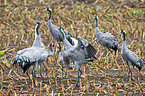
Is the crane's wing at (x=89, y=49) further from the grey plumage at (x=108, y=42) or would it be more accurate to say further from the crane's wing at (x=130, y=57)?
the grey plumage at (x=108, y=42)

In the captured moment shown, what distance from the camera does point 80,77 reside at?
7.50 meters

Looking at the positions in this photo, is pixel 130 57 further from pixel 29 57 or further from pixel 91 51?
pixel 29 57

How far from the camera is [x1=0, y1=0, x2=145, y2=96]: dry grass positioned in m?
6.72

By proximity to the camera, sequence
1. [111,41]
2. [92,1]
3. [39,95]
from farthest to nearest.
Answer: [92,1], [111,41], [39,95]

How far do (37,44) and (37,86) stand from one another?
1.18 m

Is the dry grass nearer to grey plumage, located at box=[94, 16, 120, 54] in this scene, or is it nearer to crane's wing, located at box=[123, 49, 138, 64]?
grey plumage, located at box=[94, 16, 120, 54]

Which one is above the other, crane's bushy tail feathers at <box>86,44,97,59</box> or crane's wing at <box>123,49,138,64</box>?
crane's bushy tail feathers at <box>86,44,97,59</box>

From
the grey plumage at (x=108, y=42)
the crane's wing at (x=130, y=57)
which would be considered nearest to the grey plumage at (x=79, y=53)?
the crane's wing at (x=130, y=57)

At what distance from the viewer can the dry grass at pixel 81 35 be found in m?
6.72

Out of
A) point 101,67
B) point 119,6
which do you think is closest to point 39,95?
point 101,67

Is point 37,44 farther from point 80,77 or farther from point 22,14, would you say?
Result: point 22,14

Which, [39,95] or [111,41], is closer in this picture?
[39,95]

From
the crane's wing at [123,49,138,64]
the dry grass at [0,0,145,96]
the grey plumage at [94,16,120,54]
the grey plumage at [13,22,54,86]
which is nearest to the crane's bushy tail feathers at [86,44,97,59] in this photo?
the dry grass at [0,0,145,96]

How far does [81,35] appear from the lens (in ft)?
33.5
